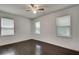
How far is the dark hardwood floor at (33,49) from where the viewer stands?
1.50 meters

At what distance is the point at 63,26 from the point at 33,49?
0.63m

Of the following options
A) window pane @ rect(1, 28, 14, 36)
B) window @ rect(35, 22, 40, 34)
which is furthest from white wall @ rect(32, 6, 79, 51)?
window pane @ rect(1, 28, 14, 36)

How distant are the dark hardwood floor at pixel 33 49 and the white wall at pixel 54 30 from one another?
0.07m

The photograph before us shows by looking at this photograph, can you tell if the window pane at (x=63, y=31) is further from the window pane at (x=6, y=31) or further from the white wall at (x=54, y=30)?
the window pane at (x=6, y=31)

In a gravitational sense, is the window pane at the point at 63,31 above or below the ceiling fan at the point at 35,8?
below

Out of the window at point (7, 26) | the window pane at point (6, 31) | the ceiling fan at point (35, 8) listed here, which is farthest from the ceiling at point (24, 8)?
the window pane at point (6, 31)

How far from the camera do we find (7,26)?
59.4 inches

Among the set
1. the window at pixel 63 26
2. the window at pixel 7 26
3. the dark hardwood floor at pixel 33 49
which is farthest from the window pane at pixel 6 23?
the window at pixel 63 26

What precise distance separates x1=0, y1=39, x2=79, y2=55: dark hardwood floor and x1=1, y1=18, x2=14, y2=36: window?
21 cm

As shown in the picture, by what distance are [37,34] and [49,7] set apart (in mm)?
497

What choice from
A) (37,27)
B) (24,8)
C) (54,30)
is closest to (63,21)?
(54,30)

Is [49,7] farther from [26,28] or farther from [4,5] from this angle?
[4,5]

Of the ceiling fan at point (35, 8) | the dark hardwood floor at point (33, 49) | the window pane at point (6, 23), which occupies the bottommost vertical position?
the dark hardwood floor at point (33, 49)

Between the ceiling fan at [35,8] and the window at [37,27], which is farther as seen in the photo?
the window at [37,27]
